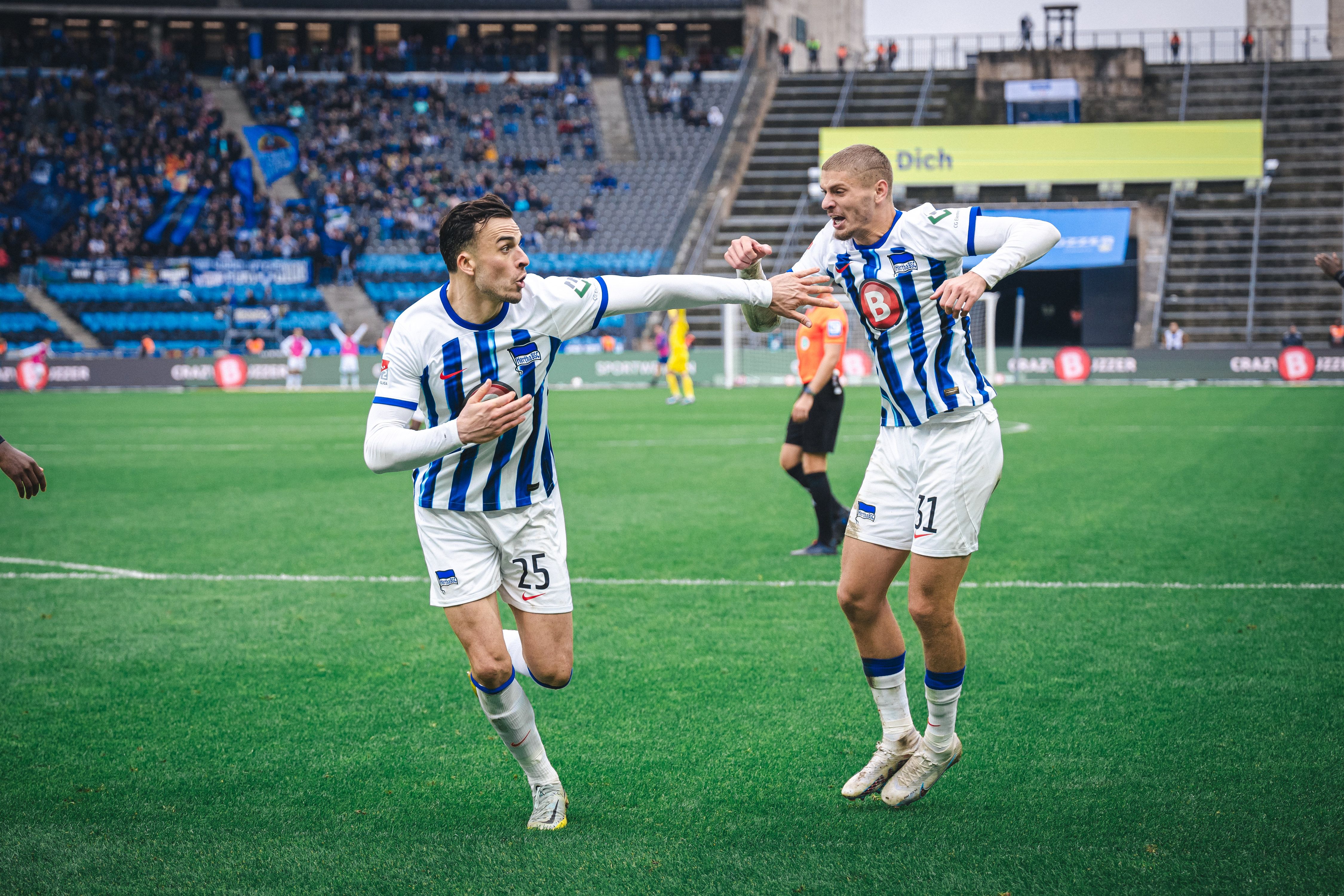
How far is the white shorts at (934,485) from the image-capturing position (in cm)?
418

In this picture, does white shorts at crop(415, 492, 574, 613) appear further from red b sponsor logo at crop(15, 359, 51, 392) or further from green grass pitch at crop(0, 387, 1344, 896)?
red b sponsor logo at crop(15, 359, 51, 392)

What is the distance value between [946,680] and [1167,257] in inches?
1432

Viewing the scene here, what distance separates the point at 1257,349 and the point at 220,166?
35.4 metres

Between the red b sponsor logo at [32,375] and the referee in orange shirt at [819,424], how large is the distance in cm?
2906

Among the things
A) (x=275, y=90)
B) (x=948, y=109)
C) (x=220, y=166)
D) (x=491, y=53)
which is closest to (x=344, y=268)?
(x=220, y=166)

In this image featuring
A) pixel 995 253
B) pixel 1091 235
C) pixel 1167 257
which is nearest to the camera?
pixel 995 253

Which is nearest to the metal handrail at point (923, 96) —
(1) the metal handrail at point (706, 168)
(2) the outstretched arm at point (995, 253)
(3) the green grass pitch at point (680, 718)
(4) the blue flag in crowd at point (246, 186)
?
(1) the metal handrail at point (706, 168)

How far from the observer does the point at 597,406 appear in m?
24.3

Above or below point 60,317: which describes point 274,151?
above

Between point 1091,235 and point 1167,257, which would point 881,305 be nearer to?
point 1091,235

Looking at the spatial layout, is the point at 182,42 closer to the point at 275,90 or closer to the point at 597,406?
the point at 275,90

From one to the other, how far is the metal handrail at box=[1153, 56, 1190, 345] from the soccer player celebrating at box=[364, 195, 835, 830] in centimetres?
3394

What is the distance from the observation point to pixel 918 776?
4168mm

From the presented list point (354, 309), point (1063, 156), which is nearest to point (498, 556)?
point (354, 309)
